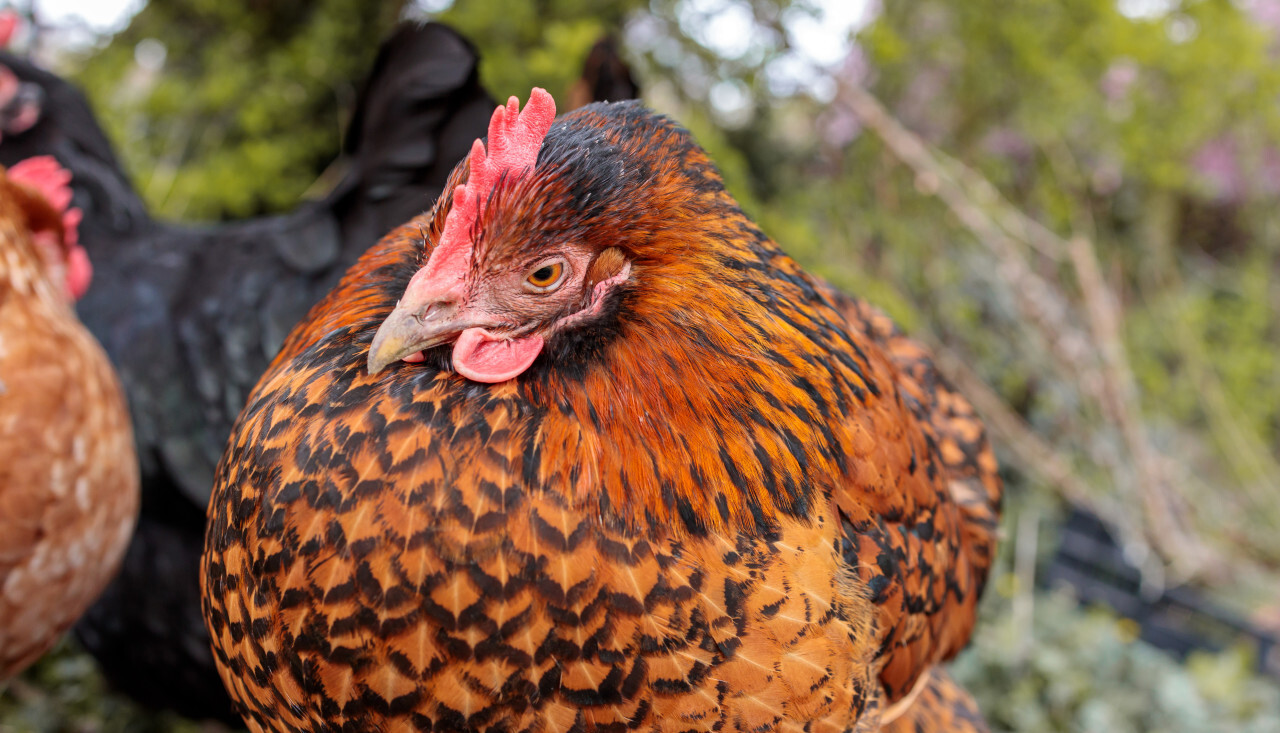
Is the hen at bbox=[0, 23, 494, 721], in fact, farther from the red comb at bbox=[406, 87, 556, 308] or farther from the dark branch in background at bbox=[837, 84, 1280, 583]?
the dark branch in background at bbox=[837, 84, 1280, 583]

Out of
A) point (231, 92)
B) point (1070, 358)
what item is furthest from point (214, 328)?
point (1070, 358)

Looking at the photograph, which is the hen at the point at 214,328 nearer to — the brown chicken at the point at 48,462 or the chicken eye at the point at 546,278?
the brown chicken at the point at 48,462

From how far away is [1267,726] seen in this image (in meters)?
2.64

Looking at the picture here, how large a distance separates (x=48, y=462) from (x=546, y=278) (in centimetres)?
107

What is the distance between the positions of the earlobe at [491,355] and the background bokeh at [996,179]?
5.79 ft

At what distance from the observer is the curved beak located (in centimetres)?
83

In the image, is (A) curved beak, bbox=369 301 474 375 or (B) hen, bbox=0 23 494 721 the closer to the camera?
(A) curved beak, bbox=369 301 474 375

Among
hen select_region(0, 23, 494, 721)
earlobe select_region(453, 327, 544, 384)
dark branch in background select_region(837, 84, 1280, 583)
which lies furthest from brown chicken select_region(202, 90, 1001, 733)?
dark branch in background select_region(837, 84, 1280, 583)

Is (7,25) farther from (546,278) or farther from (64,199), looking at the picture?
(546,278)

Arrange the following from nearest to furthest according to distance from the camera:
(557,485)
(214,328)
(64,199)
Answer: (557,485)
(214,328)
(64,199)

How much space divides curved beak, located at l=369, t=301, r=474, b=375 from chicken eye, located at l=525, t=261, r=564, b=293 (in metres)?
0.09

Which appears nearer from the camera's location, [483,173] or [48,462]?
[483,173]

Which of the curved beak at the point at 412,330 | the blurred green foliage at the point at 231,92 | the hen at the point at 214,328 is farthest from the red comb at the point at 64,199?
the curved beak at the point at 412,330

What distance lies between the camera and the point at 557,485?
834 mm
